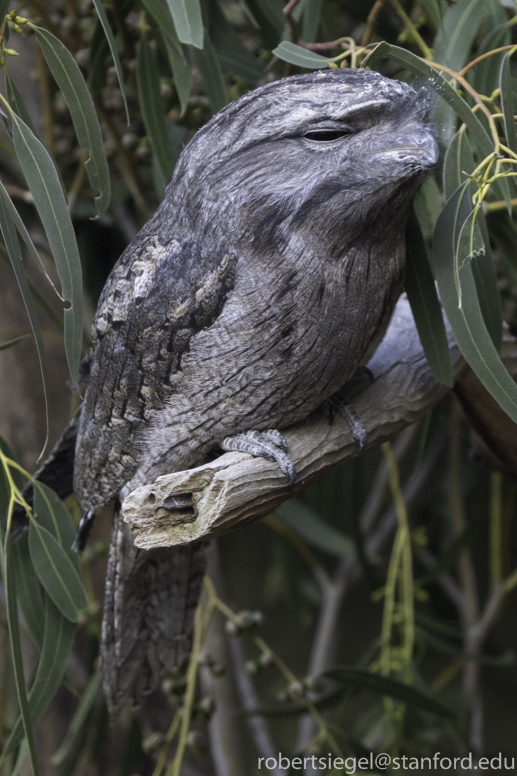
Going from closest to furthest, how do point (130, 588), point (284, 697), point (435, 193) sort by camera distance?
point (435, 193), point (130, 588), point (284, 697)

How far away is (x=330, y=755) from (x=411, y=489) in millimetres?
889

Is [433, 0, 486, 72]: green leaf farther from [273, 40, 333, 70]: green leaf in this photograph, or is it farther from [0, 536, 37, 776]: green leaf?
[0, 536, 37, 776]: green leaf

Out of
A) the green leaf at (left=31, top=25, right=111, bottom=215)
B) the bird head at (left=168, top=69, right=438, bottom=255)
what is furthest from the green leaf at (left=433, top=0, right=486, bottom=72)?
the green leaf at (left=31, top=25, right=111, bottom=215)

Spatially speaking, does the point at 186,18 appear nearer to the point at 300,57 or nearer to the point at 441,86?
the point at 300,57

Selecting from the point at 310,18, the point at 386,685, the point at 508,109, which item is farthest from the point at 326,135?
the point at 386,685

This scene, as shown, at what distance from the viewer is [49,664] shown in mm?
1071

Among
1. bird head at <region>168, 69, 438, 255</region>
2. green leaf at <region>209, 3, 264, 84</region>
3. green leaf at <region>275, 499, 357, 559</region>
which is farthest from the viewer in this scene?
green leaf at <region>275, 499, 357, 559</region>

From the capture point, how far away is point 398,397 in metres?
1.10

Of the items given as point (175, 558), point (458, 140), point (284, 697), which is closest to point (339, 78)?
point (458, 140)

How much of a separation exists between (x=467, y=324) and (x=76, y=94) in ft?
2.08

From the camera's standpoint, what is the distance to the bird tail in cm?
116

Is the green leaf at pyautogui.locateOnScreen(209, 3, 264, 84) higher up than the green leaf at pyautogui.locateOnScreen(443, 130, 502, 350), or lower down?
higher up

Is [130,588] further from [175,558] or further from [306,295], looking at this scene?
[306,295]

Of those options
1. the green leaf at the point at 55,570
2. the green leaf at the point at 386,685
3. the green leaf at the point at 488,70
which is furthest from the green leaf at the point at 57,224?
the green leaf at the point at 386,685
